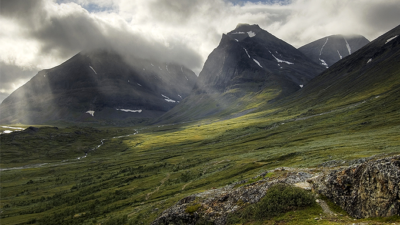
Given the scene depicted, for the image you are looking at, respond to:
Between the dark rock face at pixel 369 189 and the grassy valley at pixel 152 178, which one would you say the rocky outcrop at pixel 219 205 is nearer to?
the dark rock face at pixel 369 189

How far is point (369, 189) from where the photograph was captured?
66.2ft

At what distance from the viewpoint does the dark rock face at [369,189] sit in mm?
18406

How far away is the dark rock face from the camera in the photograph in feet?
60.4

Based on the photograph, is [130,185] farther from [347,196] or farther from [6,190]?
[347,196]

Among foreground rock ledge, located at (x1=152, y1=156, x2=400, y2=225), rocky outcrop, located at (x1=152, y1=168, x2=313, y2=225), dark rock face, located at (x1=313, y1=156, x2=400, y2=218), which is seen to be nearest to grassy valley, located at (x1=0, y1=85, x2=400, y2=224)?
dark rock face, located at (x1=313, y1=156, x2=400, y2=218)

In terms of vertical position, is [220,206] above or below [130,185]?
above

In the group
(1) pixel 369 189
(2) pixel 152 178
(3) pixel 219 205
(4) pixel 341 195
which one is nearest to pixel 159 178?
(2) pixel 152 178

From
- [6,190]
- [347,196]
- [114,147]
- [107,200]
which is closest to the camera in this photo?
[347,196]

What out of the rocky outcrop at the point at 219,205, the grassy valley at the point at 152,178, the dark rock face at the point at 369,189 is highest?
the dark rock face at the point at 369,189

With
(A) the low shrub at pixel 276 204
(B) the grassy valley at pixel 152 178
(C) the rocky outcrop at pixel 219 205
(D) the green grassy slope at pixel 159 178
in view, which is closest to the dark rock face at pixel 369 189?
(D) the green grassy slope at pixel 159 178

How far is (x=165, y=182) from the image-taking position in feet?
251

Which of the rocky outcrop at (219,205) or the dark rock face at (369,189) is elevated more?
the dark rock face at (369,189)

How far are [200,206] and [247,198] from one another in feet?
21.4

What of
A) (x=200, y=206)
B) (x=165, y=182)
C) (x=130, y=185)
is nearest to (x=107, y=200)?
(x=130, y=185)
